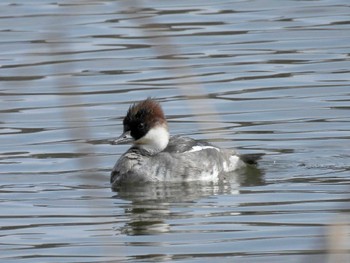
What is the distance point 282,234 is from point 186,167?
3350mm

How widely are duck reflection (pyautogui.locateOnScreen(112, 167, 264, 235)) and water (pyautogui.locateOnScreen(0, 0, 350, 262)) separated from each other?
0.02 m

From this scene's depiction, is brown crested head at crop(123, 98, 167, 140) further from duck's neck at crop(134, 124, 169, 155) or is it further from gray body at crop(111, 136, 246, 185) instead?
gray body at crop(111, 136, 246, 185)

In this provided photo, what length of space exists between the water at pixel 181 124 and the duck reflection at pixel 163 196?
2 cm

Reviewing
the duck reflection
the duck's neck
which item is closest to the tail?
the duck reflection

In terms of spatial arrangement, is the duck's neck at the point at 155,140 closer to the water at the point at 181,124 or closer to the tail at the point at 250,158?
the water at the point at 181,124

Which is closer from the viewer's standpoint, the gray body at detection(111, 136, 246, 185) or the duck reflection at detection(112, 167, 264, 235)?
the duck reflection at detection(112, 167, 264, 235)

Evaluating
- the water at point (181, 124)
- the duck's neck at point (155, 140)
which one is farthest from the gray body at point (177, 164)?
the water at point (181, 124)

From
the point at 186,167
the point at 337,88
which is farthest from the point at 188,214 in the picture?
the point at 337,88

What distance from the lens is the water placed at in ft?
29.9

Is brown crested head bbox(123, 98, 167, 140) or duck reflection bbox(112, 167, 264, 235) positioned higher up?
brown crested head bbox(123, 98, 167, 140)

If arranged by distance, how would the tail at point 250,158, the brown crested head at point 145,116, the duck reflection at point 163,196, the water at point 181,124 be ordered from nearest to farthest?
1. the water at point 181,124
2. the duck reflection at point 163,196
3. the tail at point 250,158
4. the brown crested head at point 145,116

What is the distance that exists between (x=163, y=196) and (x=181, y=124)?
293cm

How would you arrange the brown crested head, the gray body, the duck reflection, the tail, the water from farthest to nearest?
the brown crested head < the tail < the gray body < the duck reflection < the water

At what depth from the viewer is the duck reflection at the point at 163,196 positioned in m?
10.6
